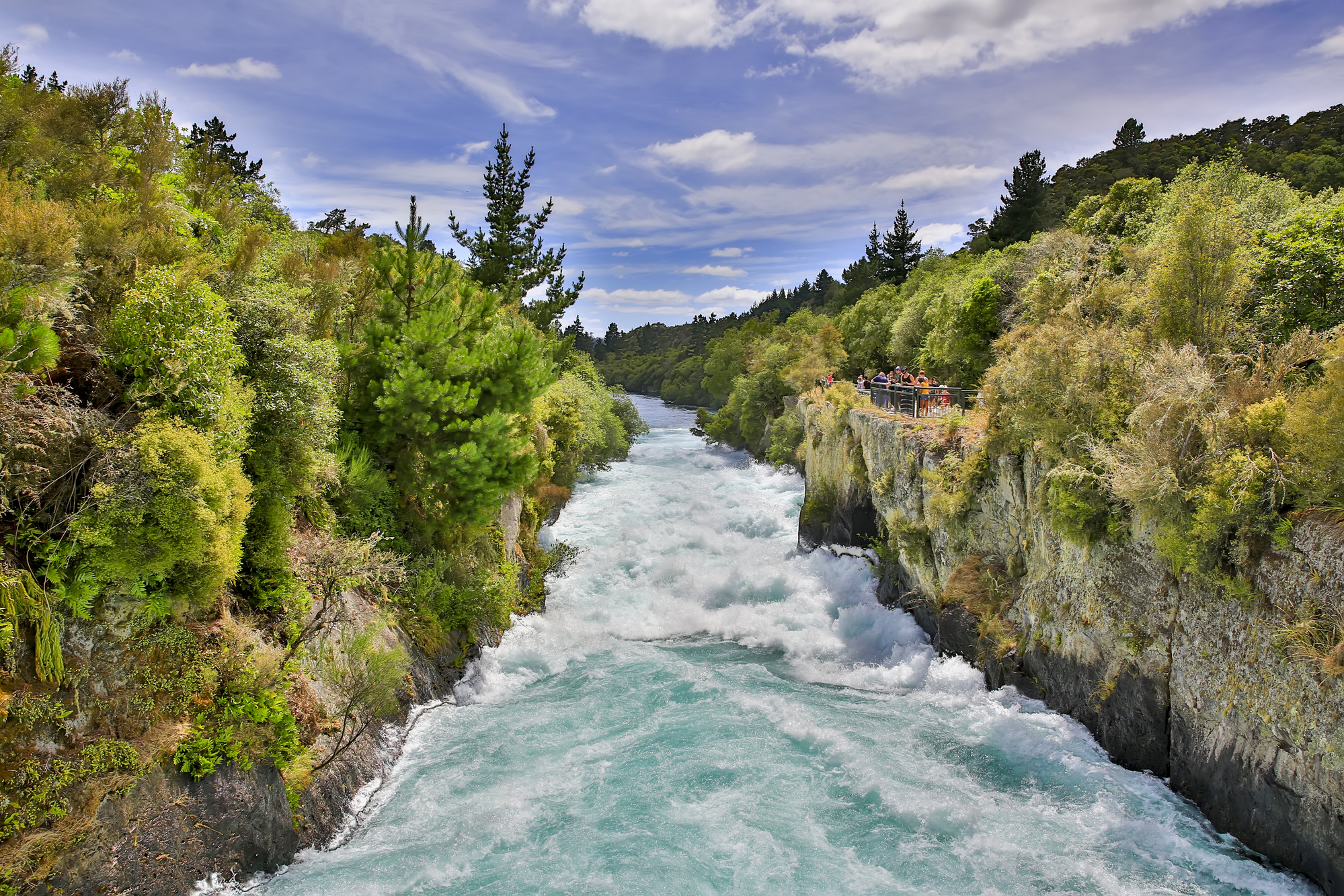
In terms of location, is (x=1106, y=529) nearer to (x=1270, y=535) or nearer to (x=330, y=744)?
(x=1270, y=535)

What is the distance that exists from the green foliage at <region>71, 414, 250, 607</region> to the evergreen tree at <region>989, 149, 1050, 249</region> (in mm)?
46699

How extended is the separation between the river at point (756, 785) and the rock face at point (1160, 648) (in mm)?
465

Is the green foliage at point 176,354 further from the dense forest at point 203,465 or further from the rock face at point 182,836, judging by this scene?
the rock face at point 182,836

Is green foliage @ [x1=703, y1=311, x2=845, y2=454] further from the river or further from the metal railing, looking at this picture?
the river

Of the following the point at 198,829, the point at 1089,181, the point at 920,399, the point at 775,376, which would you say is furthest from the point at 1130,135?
the point at 198,829

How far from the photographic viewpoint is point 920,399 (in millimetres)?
19922

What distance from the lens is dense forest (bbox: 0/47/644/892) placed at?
6344mm

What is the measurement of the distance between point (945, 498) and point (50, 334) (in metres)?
15.0

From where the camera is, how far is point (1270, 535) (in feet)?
26.1

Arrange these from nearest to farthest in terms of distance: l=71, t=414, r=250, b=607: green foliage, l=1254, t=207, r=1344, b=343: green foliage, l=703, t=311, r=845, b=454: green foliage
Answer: l=71, t=414, r=250, b=607: green foliage
l=1254, t=207, r=1344, b=343: green foliage
l=703, t=311, r=845, b=454: green foliage

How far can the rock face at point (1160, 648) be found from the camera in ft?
24.1

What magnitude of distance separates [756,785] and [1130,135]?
7969 cm

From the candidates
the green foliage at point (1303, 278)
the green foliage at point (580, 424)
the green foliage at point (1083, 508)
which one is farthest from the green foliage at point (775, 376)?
the green foliage at point (1083, 508)

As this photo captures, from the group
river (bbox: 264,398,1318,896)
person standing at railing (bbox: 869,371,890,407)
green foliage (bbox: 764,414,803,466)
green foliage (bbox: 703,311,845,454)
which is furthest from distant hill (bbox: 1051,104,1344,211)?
river (bbox: 264,398,1318,896)
